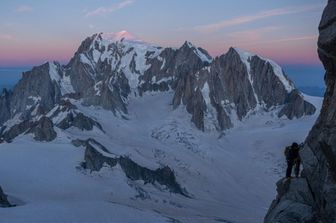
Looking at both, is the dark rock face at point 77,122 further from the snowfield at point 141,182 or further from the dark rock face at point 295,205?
the dark rock face at point 295,205

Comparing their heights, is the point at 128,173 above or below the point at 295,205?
below

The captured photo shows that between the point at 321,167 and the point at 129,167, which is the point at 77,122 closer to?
the point at 129,167

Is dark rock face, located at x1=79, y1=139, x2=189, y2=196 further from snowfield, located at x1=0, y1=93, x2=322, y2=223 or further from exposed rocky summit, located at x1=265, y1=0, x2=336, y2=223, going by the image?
exposed rocky summit, located at x1=265, y1=0, x2=336, y2=223

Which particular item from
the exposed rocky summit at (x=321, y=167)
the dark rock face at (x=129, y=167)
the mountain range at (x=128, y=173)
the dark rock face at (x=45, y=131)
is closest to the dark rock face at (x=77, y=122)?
the mountain range at (x=128, y=173)

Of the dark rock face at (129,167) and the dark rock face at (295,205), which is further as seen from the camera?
the dark rock face at (129,167)

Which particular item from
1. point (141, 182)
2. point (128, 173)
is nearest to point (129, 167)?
point (128, 173)

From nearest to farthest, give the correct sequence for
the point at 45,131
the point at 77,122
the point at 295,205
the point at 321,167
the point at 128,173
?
the point at 321,167 < the point at 295,205 < the point at 128,173 < the point at 45,131 < the point at 77,122

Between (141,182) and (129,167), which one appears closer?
(141,182)
